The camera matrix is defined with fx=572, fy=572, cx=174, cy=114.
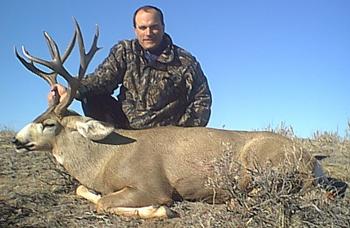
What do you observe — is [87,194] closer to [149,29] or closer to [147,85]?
[147,85]

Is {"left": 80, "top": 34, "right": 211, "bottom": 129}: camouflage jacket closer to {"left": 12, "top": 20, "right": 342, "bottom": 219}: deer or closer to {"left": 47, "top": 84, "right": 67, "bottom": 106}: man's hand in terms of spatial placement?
{"left": 47, "top": 84, "right": 67, "bottom": 106}: man's hand

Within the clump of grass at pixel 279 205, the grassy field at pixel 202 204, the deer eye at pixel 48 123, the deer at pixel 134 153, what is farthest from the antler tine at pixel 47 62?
the clump of grass at pixel 279 205

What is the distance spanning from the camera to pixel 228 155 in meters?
4.86

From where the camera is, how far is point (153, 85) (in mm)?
7793

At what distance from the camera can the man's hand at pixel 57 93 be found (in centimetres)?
665

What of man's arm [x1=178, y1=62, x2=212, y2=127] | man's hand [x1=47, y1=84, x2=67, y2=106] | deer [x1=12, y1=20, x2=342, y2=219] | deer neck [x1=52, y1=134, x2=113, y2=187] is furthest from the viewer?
man's arm [x1=178, y1=62, x2=212, y2=127]

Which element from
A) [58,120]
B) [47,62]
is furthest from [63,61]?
[58,120]

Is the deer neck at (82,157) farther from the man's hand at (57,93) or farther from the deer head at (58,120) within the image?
the man's hand at (57,93)

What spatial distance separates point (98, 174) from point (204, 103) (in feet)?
7.07

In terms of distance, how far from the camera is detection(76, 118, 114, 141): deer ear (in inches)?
251

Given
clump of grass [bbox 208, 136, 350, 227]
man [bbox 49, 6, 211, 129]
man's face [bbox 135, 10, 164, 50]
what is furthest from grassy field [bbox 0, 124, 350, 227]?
man's face [bbox 135, 10, 164, 50]

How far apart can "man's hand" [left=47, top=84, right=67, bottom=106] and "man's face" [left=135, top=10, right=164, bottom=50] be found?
1.60m

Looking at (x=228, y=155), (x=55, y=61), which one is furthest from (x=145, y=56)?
(x=228, y=155)

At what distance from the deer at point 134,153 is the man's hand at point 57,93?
0.18 feet
